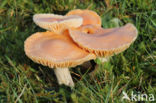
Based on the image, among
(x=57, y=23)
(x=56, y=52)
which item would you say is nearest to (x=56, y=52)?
(x=56, y=52)

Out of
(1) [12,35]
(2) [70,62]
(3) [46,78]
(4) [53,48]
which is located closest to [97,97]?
(2) [70,62]

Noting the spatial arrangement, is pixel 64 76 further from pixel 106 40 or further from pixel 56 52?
pixel 106 40

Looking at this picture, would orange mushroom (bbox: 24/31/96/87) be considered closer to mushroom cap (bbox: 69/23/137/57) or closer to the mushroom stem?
the mushroom stem

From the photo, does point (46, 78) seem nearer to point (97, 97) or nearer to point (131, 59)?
point (97, 97)

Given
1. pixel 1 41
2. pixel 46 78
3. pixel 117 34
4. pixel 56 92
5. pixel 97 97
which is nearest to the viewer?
pixel 97 97

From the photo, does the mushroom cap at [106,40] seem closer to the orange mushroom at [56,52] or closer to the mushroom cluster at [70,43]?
the mushroom cluster at [70,43]

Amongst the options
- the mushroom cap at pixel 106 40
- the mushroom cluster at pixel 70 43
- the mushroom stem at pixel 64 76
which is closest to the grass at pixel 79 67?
the mushroom stem at pixel 64 76
